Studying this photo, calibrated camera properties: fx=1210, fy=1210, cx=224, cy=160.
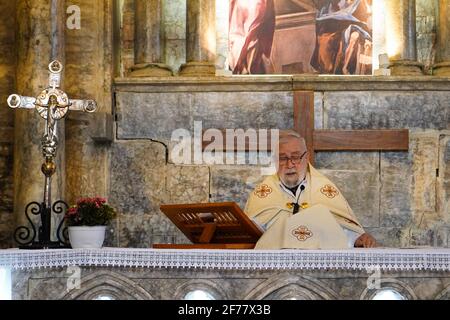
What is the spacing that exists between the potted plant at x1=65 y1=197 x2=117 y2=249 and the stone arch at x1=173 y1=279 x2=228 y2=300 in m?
0.97

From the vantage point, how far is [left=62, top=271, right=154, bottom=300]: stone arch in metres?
8.78

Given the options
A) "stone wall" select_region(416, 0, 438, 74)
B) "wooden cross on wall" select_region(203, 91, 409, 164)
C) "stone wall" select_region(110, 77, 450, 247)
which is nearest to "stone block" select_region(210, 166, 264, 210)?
"stone wall" select_region(110, 77, 450, 247)

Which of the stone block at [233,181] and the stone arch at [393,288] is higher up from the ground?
the stone block at [233,181]

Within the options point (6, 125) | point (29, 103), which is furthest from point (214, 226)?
point (6, 125)

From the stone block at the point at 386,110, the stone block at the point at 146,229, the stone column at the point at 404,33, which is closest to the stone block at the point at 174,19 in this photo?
the stone block at the point at 386,110

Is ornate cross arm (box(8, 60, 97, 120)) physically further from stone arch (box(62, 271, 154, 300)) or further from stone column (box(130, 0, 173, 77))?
stone column (box(130, 0, 173, 77))

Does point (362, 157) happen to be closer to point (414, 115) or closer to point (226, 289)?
point (414, 115)

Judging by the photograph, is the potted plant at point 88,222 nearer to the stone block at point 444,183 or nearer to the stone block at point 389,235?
the stone block at point 389,235

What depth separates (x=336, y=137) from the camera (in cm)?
1259

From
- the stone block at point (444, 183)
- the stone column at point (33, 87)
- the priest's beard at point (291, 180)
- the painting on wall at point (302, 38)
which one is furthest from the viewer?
the painting on wall at point (302, 38)

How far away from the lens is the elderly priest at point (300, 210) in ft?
30.7

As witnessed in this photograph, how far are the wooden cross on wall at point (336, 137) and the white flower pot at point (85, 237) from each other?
11.2 ft

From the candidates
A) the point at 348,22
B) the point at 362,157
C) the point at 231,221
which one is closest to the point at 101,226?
Answer: the point at 231,221

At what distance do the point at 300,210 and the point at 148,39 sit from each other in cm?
358
